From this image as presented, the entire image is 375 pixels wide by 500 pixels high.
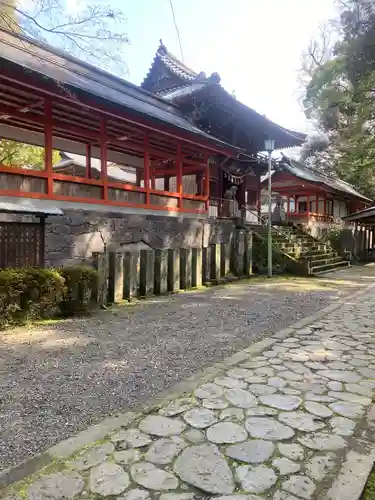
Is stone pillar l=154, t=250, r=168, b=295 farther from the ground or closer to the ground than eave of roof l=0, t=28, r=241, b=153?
closer to the ground

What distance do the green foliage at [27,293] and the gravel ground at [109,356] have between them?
0.33m

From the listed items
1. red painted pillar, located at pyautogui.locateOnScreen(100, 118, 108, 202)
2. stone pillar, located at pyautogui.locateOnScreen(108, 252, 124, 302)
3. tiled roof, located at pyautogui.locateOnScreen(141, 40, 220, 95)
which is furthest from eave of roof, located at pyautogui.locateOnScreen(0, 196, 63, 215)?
tiled roof, located at pyautogui.locateOnScreen(141, 40, 220, 95)

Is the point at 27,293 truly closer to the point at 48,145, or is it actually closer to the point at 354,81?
the point at 48,145

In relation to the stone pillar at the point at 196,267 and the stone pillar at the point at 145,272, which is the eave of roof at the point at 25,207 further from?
the stone pillar at the point at 196,267

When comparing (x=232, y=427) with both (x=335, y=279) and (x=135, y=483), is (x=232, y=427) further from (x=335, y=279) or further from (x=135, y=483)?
(x=335, y=279)

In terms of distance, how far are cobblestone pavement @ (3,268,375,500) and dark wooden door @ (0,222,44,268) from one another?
450cm

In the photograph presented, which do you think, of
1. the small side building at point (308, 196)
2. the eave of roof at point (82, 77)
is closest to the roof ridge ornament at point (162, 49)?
the eave of roof at point (82, 77)

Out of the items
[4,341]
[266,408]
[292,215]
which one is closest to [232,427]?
[266,408]

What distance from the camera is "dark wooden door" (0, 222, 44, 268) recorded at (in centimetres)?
650

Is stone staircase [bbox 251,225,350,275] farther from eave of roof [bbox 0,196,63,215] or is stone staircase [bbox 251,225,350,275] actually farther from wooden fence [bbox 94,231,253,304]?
eave of roof [bbox 0,196,63,215]

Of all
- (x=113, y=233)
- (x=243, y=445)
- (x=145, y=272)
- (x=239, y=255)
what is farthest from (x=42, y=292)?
(x=239, y=255)

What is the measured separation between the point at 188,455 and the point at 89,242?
6.44 m

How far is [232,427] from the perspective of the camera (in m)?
2.85

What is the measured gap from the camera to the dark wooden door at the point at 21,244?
650cm
